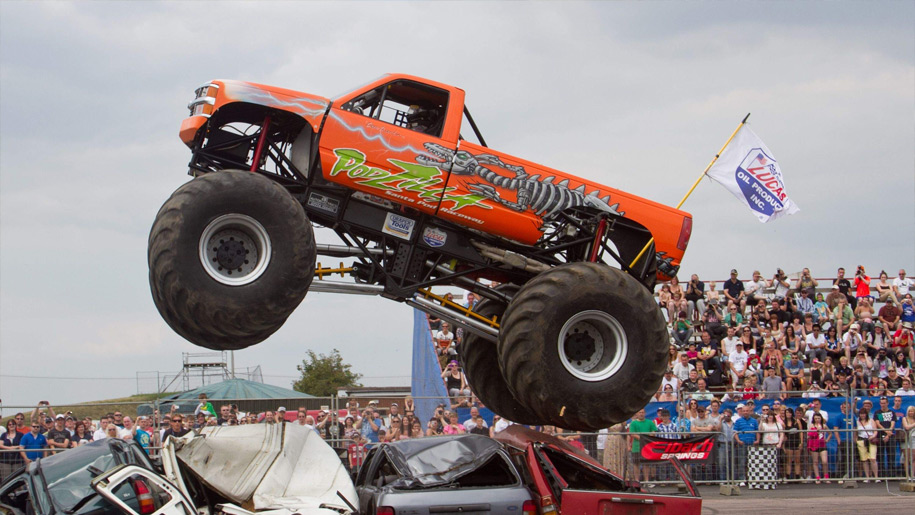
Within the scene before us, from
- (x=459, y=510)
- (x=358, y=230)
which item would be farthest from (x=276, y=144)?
(x=459, y=510)

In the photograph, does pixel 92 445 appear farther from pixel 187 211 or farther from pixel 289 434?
pixel 187 211

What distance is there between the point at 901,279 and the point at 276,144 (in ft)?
61.4

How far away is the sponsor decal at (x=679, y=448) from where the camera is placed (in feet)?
45.8

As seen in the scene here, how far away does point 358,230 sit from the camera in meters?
9.35

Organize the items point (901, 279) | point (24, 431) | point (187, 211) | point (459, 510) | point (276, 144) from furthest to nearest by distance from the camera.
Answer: point (901, 279) < point (24, 431) < point (276, 144) < point (459, 510) < point (187, 211)

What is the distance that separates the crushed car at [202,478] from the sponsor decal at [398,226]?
2.19m

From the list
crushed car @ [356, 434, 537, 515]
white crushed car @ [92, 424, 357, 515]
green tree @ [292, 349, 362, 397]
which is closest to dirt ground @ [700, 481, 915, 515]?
crushed car @ [356, 434, 537, 515]

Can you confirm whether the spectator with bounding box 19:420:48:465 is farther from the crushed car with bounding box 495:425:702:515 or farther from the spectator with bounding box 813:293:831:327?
the spectator with bounding box 813:293:831:327

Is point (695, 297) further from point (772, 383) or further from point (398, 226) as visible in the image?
point (398, 226)

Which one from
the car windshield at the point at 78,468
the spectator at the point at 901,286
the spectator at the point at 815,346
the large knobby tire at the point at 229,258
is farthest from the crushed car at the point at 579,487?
the spectator at the point at 901,286

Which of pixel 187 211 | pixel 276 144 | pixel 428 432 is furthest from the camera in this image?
pixel 428 432

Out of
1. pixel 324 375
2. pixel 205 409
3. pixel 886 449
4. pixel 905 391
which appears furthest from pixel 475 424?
pixel 324 375

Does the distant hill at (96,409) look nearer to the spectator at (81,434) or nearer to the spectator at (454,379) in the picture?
the spectator at (81,434)

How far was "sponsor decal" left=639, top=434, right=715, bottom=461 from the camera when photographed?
549 inches
